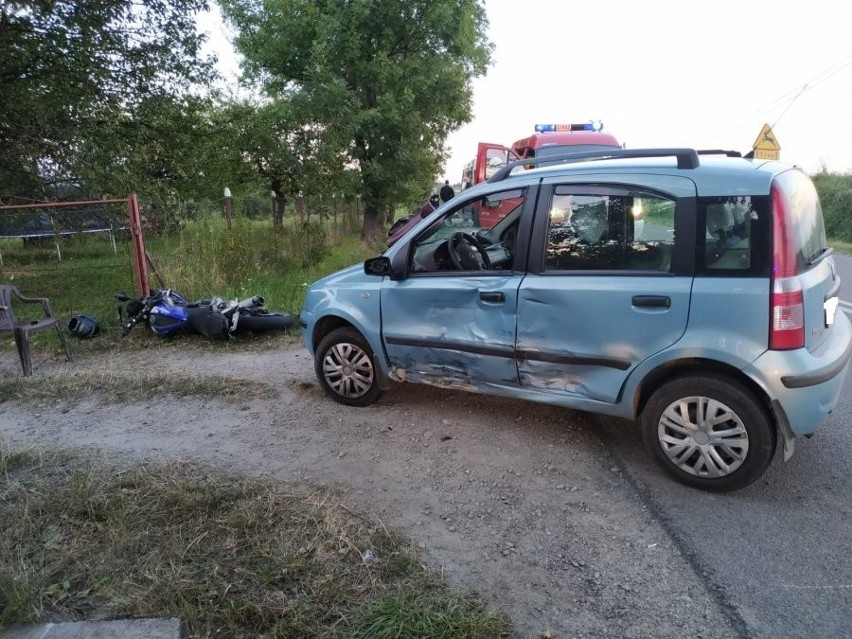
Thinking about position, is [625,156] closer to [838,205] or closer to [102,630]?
[102,630]

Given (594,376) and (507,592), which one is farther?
(594,376)

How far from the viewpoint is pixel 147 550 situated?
2801 millimetres

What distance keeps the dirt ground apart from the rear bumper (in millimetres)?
903

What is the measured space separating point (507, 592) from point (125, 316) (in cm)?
691

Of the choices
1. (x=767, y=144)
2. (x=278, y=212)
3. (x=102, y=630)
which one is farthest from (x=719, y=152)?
(x=767, y=144)

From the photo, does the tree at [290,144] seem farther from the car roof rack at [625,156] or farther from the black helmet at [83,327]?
the car roof rack at [625,156]

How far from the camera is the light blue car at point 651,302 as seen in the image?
3.07 m

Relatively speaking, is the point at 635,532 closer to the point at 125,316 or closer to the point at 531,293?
the point at 531,293

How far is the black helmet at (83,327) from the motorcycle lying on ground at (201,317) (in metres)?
0.33

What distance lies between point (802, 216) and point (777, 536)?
1.70 metres

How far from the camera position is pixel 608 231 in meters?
3.53

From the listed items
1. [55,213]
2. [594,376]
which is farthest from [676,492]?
[55,213]

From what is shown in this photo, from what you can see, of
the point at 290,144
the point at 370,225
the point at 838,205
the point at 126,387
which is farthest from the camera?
the point at 838,205

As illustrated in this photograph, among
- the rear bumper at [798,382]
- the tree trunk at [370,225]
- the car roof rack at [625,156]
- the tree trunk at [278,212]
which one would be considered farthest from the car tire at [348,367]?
the tree trunk at [370,225]
